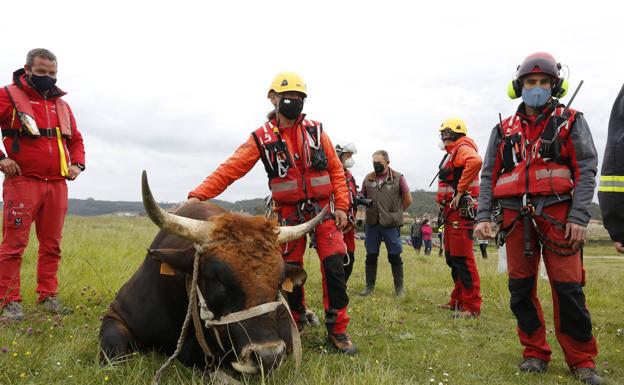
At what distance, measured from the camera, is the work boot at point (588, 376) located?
150 inches

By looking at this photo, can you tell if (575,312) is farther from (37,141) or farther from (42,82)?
(42,82)

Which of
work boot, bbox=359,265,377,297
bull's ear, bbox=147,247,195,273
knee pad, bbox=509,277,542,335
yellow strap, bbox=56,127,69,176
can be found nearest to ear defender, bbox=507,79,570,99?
knee pad, bbox=509,277,542,335

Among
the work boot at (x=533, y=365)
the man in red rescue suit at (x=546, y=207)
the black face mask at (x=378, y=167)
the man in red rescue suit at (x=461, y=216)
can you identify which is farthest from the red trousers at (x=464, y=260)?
the work boot at (x=533, y=365)

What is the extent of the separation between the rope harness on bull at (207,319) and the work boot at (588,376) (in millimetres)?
2523

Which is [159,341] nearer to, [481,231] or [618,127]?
[481,231]

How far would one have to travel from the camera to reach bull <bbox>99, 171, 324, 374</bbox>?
288 centimetres

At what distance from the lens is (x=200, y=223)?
3283mm

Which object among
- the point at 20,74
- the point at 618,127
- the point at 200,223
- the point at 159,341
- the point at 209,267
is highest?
the point at 20,74

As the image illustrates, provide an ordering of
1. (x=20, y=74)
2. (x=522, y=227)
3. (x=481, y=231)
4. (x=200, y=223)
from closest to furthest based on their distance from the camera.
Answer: (x=200, y=223) < (x=522, y=227) < (x=481, y=231) < (x=20, y=74)

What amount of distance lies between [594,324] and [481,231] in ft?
9.86

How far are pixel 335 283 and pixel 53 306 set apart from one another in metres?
3.28

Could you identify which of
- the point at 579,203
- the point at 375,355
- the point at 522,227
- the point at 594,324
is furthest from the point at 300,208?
the point at 594,324

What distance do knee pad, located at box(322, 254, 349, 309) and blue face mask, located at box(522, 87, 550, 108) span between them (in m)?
2.40

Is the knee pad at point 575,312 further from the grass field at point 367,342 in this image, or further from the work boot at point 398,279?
the work boot at point 398,279
